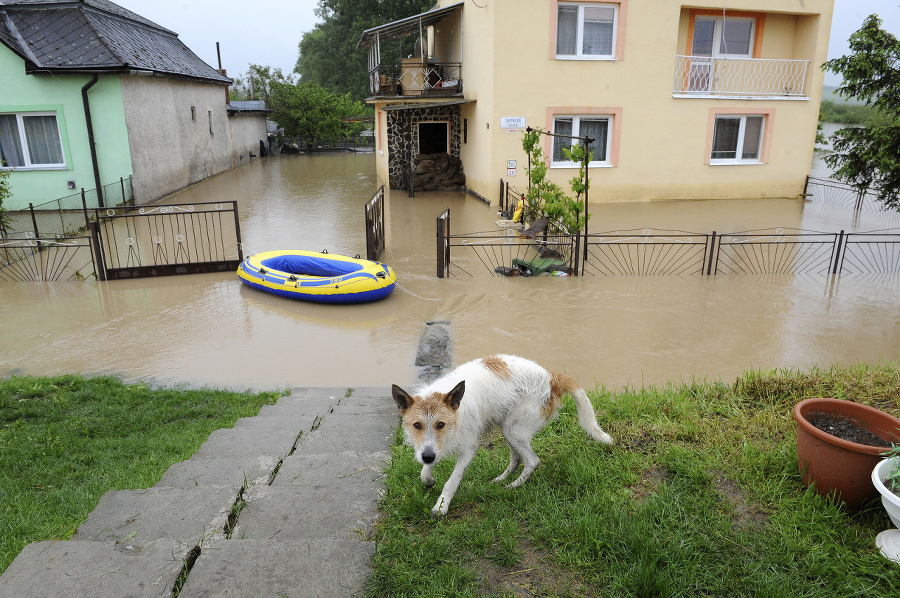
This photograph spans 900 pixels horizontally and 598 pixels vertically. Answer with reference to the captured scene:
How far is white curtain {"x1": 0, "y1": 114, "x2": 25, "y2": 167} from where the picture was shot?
51.0ft

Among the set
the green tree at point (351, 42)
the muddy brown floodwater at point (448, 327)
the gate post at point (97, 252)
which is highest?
the green tree at point (351, 42)

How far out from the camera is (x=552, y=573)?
270cm

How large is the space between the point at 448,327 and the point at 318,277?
256 cm

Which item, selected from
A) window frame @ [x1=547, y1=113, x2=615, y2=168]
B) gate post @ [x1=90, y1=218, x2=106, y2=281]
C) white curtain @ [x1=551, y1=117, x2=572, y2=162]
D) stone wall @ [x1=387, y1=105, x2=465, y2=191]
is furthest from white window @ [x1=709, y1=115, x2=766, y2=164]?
gate post @ [x1=90, y1=218, x2=106, y2=281]

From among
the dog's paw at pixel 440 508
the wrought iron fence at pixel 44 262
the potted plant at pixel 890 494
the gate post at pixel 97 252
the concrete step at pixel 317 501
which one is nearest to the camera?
the potted plant at pixel 890 494

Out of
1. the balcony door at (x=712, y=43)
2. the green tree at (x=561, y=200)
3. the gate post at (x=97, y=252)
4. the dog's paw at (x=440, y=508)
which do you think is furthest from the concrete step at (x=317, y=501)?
the balcony door at (x=712, y=43)

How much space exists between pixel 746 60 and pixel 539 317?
12.9m

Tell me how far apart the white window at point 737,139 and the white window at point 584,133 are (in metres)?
3.27

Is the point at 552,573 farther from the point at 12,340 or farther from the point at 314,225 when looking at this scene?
the point at 314,225

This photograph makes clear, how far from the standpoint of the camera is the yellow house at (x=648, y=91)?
15711mm

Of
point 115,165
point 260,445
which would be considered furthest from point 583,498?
point 115,165

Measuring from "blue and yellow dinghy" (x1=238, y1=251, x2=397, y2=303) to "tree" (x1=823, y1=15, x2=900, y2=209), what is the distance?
273 inches

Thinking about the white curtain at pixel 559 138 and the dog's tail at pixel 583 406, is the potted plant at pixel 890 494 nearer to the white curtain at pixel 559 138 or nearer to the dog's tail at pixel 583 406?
the dog's tail at pixel 583 406

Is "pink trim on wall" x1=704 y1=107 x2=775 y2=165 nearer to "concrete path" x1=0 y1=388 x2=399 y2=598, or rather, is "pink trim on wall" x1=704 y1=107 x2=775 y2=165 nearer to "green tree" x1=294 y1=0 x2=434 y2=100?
"concrete path" x1=0 y1=388 x2=399 y2=598
